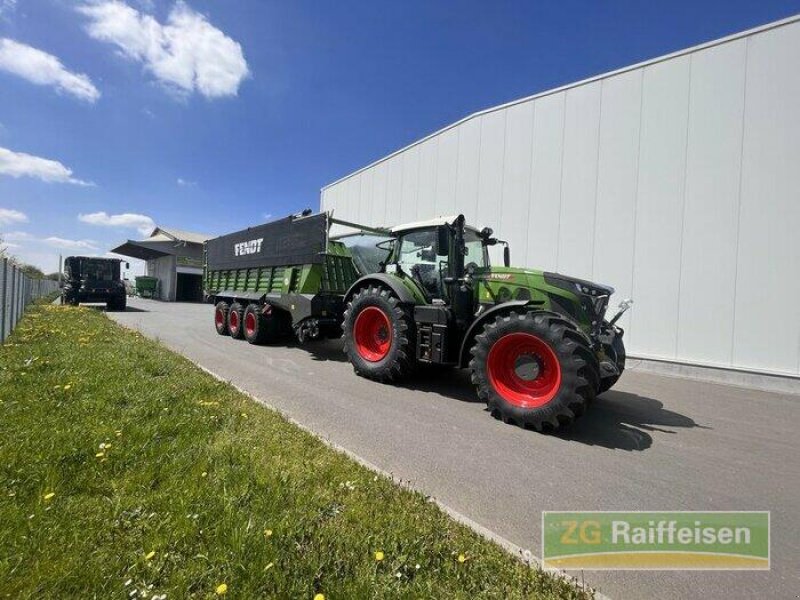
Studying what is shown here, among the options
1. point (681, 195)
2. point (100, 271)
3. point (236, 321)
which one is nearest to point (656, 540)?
point (681, 195)

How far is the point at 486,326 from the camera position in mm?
4621

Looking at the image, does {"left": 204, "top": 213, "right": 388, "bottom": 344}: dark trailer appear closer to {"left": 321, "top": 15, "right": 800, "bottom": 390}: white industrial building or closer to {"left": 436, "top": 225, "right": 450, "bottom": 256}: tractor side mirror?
{"left": 436, "top": 225, "right": 450, "bottom": 256}: tractor side mirror

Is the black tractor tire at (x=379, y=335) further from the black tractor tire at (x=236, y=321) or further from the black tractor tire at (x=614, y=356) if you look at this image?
the black tractor tire at (x=236, y=321)

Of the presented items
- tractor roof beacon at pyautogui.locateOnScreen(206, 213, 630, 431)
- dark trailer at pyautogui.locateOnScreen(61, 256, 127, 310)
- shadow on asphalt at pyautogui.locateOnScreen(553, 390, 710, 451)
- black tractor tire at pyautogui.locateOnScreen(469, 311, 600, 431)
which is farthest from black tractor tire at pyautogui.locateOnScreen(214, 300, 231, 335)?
dark trailer at pyautogui.locateOnScreen(61, 256, 127, 310)

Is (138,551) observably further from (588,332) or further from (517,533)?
(588,332)

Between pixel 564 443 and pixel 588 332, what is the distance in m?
1.48

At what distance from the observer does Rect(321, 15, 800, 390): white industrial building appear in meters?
6.86

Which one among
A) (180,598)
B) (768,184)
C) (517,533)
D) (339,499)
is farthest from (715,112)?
(180,598)

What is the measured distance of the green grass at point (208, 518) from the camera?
5.94ft

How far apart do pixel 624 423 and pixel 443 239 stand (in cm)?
331

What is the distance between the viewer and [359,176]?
50.6ft

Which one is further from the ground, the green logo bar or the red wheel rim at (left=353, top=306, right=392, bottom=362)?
the red wheel rim at (left=353, top=306, right=392, bottom=362)

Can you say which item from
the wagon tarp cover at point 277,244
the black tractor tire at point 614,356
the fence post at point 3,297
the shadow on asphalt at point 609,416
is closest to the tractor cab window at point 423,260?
the shadow on asphalt at point 609,416

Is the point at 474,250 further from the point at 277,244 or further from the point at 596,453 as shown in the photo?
the point at 277,244
